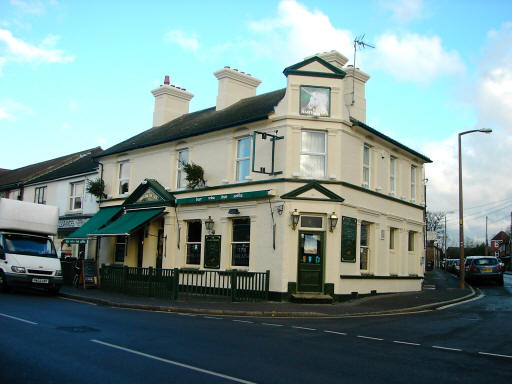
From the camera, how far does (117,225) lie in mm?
23516

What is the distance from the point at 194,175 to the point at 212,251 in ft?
11.0

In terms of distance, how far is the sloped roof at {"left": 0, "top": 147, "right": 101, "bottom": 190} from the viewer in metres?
36.6

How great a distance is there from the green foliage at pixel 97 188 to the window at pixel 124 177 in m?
1.19

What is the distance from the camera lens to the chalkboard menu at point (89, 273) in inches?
871

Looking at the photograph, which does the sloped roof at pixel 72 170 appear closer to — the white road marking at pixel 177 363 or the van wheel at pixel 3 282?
the van wheel at pixel 3 282

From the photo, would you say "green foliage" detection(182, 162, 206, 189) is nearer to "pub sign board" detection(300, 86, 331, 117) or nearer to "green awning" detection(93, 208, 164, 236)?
"green awning" detection(93, 208, 164, 236)

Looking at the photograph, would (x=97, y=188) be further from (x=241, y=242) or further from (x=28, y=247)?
(x=241, y=242)

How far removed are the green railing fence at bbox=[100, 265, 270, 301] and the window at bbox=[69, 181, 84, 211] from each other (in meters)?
10.8

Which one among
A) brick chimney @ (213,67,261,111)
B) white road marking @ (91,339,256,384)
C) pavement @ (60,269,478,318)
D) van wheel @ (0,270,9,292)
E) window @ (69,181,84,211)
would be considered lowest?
pavement @ (60,269,478,318)

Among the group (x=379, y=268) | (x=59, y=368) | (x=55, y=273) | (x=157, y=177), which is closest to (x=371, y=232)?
(x=379, y=268)

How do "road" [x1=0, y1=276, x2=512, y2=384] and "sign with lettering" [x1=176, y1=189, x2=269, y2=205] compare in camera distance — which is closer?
"road" [x1=0, y1=276, x2=512, y2=384]

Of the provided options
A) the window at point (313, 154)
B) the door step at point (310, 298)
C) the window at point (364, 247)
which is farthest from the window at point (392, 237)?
the door step at point (310, 298)

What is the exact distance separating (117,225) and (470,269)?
20.1 m

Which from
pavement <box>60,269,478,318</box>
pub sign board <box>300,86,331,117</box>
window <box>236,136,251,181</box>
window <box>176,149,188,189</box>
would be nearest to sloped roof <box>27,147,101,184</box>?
window <box>176,149,188,189</box>
